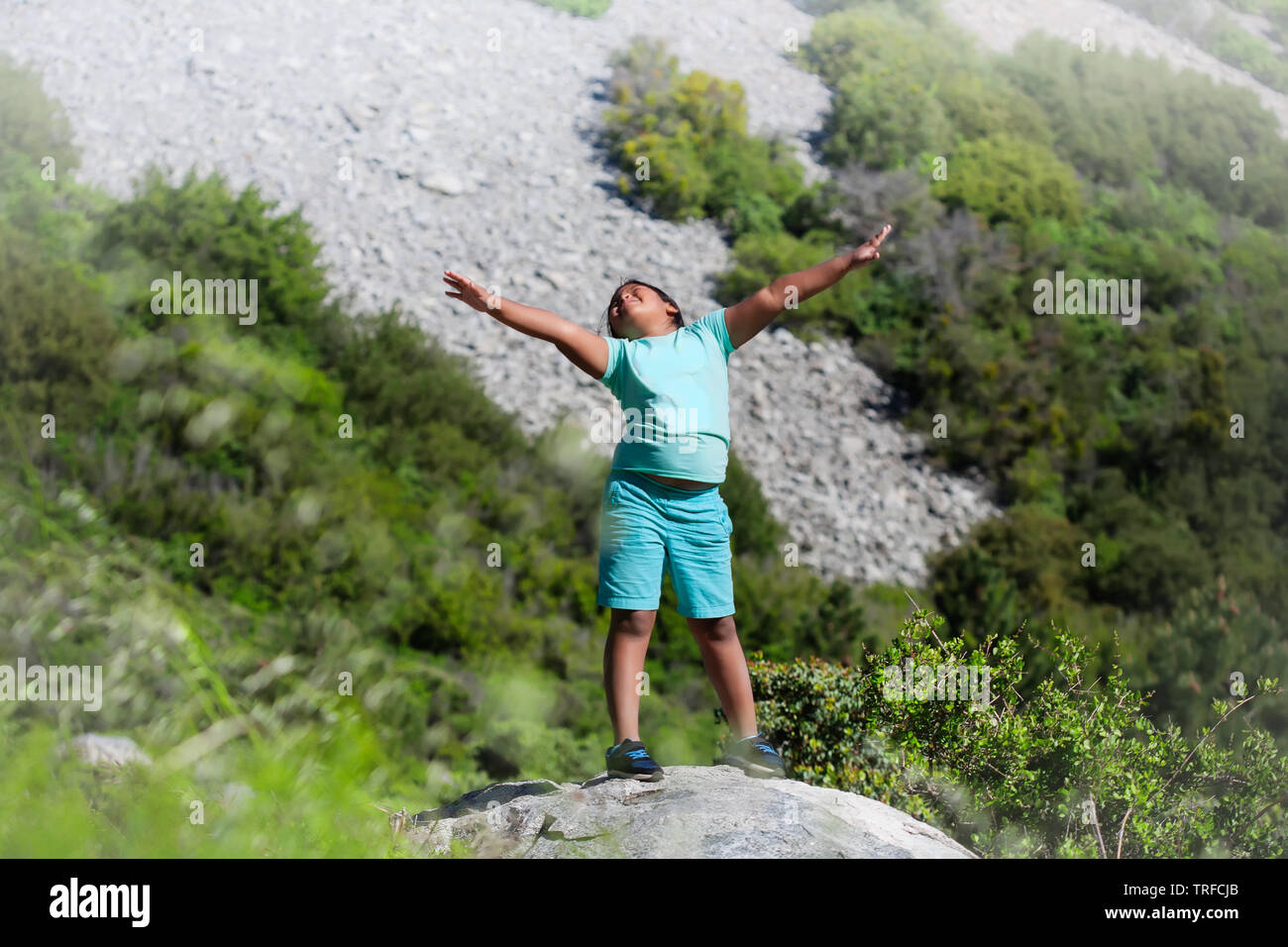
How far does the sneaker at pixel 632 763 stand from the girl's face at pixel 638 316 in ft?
3.57

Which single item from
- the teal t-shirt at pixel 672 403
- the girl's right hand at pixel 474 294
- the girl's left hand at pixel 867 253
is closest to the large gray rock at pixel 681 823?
the teal t-shirt at pixel 672 403

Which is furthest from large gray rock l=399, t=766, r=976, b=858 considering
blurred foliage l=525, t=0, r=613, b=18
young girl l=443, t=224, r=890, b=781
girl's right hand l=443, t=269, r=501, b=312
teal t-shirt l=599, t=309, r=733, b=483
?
blurred foliage l=525, t=0, r=613, b=18

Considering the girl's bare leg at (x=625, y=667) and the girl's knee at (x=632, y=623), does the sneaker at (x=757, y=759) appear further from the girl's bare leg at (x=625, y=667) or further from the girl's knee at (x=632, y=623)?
the girl's knee at (x=632, y=623)

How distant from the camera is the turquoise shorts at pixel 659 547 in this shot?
2529mm

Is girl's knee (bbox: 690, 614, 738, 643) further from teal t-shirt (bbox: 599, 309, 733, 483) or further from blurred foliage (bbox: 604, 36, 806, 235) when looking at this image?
blurred foliage (bbox: 604, 36, 806, 235)

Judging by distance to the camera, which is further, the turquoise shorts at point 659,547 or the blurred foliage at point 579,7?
the blurred foliage at point 579,7

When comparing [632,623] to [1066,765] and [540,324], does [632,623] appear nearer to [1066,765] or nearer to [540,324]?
[540,324]

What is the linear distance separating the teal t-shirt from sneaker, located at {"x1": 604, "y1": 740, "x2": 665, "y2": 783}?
68 cm

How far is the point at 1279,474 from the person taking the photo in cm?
980

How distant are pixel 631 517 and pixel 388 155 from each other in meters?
11.1

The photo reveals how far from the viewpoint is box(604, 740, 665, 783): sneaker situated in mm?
2477

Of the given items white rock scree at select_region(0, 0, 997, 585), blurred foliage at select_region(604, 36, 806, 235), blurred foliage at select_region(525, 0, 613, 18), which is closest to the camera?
white rock scree at select_region(0, 0, 997, 585)

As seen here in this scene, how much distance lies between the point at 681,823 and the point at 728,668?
0.60 metres

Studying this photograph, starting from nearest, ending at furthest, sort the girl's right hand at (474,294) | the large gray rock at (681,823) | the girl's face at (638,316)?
the large gray rock at (681,823)
the girl's right hand at (474,294)
the girl's face at (638,316)
